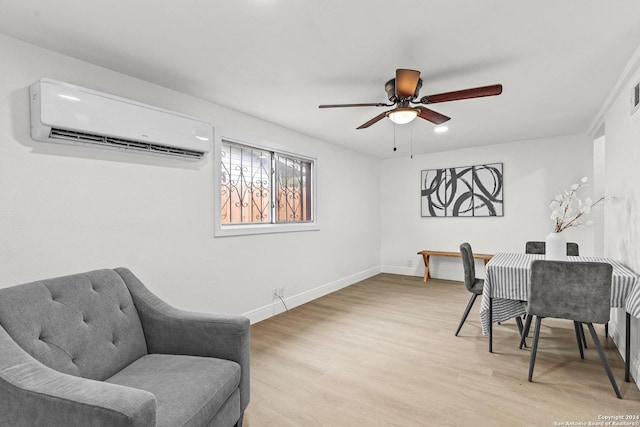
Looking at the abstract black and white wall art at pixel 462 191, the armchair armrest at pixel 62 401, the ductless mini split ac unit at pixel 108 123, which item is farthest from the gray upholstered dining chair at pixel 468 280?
the armchair armrest at pixel 62 401

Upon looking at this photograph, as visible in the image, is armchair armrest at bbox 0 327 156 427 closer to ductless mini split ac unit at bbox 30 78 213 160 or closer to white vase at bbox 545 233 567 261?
ductless mini split ac unit at bbox 30 78 213 160

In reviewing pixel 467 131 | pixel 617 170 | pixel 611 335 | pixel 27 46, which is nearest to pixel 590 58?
pixel 617 170

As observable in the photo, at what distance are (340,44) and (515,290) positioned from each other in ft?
7.82

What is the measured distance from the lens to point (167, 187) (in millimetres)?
2877

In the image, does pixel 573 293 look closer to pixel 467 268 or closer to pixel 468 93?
pixel 467 268

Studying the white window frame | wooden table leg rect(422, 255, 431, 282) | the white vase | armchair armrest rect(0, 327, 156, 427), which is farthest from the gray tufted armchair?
wooden table leg rect(422, 255, 431, 282)

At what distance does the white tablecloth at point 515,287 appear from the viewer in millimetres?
2328

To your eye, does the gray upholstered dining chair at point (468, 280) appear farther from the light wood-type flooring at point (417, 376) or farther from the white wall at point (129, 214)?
the white wall at point (129, 214)

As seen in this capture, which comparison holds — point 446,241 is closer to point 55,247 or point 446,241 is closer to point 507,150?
point 507,150

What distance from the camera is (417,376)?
8.14 ft

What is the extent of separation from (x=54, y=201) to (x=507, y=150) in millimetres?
5755

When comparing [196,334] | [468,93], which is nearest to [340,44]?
[468,93]

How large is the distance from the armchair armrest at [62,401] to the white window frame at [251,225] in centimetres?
211

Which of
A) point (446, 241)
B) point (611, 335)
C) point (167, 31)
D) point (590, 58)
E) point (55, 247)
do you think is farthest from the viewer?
point (446, 241)
